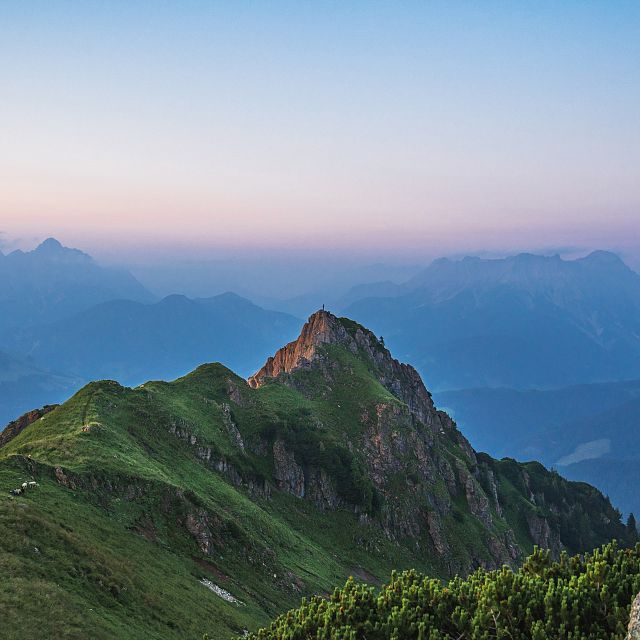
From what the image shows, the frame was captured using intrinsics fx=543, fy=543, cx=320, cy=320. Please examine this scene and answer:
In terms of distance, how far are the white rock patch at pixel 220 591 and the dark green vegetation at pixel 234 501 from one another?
36 centimetres

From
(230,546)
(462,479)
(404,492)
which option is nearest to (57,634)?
(230,546)

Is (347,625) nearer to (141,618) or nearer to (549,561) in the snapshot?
(549,561)

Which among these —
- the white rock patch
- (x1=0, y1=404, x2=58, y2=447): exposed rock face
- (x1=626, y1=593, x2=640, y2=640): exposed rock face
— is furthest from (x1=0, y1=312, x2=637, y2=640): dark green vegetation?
(x1=626, y1=593, x2=640, y2=640): exposed rock face

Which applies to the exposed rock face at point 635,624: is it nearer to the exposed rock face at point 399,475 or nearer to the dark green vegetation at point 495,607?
the dark green vegetation at point 495,607

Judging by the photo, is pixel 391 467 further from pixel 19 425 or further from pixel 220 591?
pixel 19 425

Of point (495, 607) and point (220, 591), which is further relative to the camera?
point (220, 591)

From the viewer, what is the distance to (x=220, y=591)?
2149 inches

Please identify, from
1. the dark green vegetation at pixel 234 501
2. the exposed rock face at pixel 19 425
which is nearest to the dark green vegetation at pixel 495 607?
the dark green vegetation at pixel 234 501

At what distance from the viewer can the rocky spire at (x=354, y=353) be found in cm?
15388

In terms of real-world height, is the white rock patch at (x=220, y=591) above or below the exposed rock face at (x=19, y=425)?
below

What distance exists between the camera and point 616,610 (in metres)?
19.5

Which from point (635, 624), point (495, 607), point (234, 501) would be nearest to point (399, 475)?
point (234, 501)

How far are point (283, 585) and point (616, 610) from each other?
53154mm

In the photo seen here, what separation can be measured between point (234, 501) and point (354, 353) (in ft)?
271
